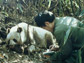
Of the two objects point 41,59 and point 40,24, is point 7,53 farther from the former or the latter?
point 40,24

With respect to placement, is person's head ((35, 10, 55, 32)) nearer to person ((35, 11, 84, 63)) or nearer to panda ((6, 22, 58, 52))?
person ((35, 11, 84, 63))

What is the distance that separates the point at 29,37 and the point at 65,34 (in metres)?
A: 1.71

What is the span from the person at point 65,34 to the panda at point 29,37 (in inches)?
47.1

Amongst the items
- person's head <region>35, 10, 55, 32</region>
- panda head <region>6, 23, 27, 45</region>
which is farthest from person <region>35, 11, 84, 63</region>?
panda head <region>6, 23, 27, 45</region>

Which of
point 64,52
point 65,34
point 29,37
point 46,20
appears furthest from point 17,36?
point 65,34

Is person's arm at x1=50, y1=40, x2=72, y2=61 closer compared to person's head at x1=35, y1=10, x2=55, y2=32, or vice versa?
person's arm at x1=50, y1=40, x2=72, y2=61

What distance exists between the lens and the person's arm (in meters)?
2.24

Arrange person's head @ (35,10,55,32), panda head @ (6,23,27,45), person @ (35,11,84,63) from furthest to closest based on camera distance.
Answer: panda head @ (6,23,27,45) < person's head @ (35,10,55,32) < person @ (35,11,84,63)

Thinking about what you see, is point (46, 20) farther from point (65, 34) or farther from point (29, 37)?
point (29, 37)

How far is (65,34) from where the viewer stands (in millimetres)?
2160

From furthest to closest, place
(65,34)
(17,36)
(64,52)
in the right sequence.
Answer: (17,36) → (64,52) → (65,34)

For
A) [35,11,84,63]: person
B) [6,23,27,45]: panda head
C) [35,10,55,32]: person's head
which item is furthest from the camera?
[6,23,27,45]: panda head

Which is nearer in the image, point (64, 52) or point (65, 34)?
point (65, 34)

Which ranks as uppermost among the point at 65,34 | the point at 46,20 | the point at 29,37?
the point at 46,20
